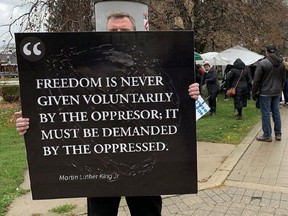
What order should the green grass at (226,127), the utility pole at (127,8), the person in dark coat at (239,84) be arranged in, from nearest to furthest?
the utility pole at (127,8) < the green grass at (226,127) < the person in dark coat at (239,84)

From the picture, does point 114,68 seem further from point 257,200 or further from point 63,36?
point 257,200

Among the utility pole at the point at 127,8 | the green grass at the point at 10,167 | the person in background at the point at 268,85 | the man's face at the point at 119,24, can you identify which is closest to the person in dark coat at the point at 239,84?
the person in background at the point at 268,85

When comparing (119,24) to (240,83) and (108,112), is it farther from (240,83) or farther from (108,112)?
(240,83)

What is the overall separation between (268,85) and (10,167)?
193 inches

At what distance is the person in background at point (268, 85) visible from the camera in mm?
6984

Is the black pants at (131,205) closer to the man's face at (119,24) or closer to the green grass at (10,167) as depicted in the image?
the man's face at (119,24)

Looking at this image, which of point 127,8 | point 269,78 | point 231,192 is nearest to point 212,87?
point 269,78

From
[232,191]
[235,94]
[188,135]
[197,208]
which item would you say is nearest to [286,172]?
[232,191]

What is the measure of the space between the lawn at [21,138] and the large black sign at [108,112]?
208 centimetres

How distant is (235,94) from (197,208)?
280 inches

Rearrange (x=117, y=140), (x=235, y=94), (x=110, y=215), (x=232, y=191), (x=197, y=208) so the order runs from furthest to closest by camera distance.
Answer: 1. (x=235, y=94)
2. (x=232, y=191)
3. (x=197, y=208)
4. (x=110, y=215)
5. (x=117, y=140)

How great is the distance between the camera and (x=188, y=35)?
6.81ft

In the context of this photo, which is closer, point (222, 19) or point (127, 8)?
point (127, 8)

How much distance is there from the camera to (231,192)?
13.8 ft
